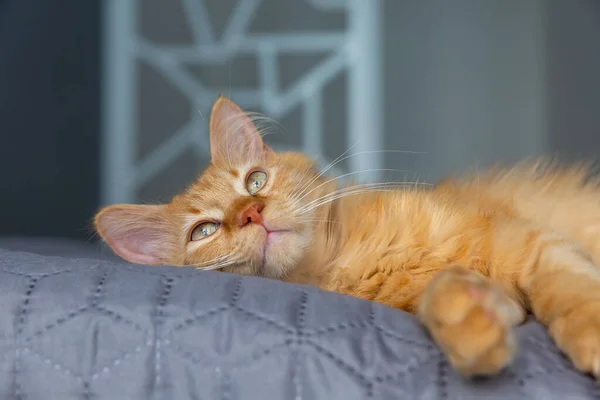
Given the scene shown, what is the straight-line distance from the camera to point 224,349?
79cm

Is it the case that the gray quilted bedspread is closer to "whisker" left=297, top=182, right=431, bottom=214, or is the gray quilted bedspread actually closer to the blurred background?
"whisker" left=297, top=182, right=431, bottom=214

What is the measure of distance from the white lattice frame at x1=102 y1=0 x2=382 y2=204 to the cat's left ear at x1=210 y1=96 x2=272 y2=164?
2.38 metres

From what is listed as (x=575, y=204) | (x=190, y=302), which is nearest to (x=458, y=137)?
(x=575, y=204)

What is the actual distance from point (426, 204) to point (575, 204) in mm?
425

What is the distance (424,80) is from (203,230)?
10.2 ft

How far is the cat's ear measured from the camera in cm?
132

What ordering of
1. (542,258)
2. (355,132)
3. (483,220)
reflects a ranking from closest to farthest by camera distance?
1. (542,258)
2. (483,220)
3. (355,132)

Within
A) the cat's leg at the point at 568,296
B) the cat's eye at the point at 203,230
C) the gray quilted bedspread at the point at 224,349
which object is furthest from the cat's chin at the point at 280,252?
the cat's leg at the point at 568,296

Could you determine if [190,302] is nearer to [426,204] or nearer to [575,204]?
[426,204]

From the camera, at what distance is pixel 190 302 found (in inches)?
33.3

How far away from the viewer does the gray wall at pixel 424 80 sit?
391 cm

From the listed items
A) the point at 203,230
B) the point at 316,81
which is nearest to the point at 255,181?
the point at 203,230

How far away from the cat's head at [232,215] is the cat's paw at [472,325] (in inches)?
17.0

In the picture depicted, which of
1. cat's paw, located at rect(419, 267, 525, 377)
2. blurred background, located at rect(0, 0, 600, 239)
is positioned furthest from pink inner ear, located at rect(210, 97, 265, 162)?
blurred background, located at rect(0, 0, 600, 239)
